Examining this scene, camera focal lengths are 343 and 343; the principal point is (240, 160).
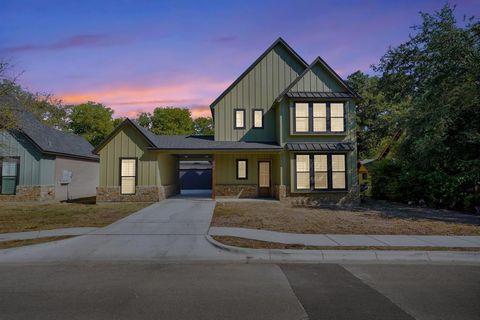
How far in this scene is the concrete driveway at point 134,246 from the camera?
26.5 ft

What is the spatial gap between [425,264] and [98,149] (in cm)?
1771

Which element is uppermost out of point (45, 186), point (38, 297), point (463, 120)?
point (463, 120)

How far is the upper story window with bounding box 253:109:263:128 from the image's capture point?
71.9ft

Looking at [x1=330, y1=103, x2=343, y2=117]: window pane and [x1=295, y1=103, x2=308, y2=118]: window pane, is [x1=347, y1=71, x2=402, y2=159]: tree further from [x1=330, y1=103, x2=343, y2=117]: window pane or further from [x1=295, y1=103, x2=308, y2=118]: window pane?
[x1=295, y1=103, x2=308, y2=118]: window pane

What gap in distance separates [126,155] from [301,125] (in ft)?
34.0

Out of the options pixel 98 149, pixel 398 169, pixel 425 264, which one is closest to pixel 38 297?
pixel 425 264

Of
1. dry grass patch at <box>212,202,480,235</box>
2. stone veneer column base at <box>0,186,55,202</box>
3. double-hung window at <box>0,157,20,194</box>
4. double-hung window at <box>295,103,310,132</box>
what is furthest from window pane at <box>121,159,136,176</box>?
double-hung window at <box>295,103,310,132</box>

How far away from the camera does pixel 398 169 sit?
23.2 metres

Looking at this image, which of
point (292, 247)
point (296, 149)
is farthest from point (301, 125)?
point (292, 247)

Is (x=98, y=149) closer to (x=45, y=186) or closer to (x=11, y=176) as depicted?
(x=45, y=186)

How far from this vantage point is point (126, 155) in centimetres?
2012

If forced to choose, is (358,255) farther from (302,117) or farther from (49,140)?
(49,140)

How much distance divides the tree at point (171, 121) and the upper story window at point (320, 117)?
40613 mm

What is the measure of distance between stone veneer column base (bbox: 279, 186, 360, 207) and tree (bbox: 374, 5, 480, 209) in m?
3.94
